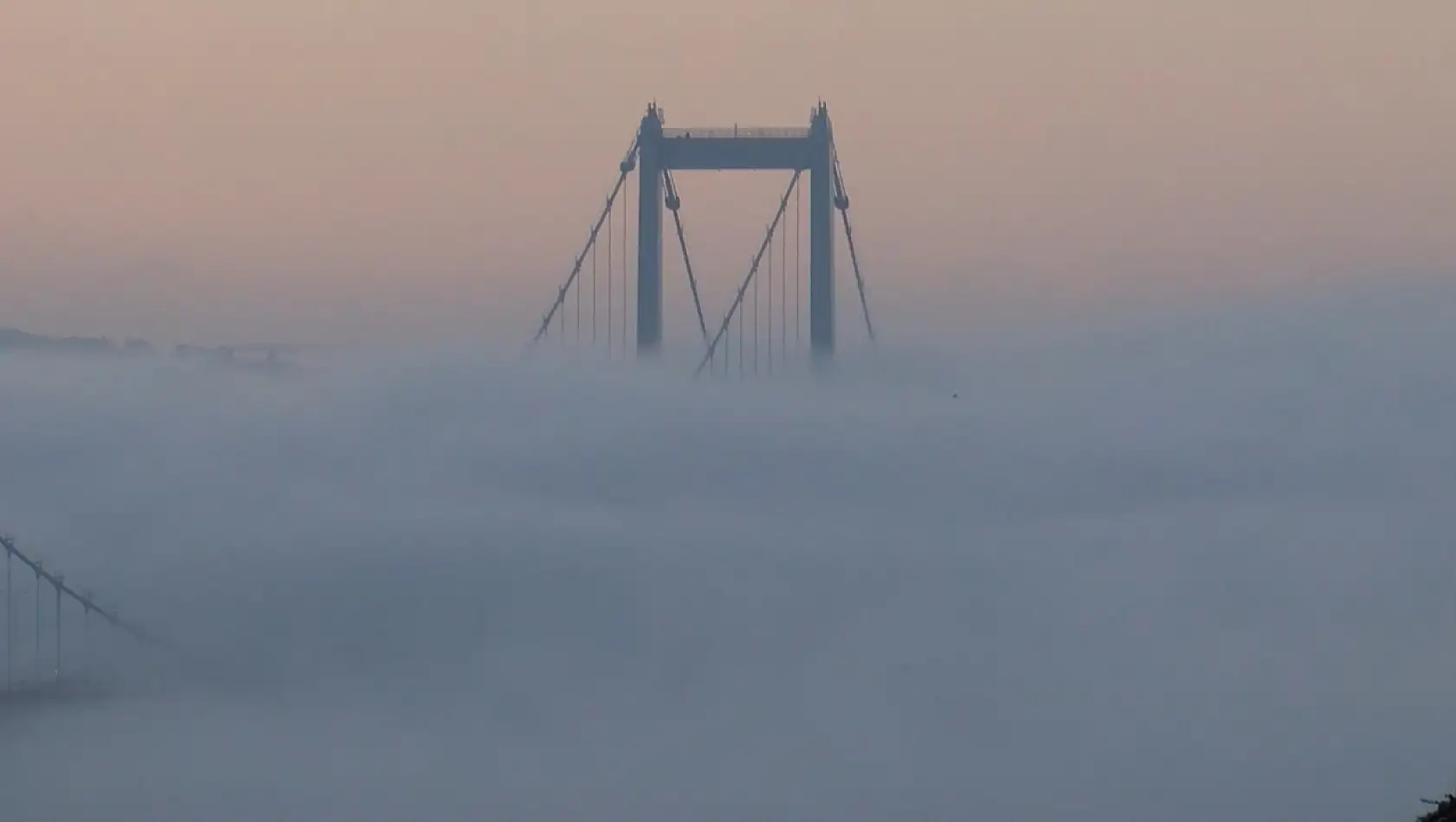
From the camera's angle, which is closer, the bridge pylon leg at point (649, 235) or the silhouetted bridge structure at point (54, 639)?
the bridge pylon leg at point (649, 235)

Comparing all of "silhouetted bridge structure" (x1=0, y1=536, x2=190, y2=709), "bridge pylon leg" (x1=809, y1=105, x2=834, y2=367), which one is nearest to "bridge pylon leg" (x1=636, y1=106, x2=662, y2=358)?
"bridge pylon leg" (x1=809, y1=105, x2=834, y2=367)

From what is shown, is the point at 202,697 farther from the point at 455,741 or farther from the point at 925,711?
the point at 925,711

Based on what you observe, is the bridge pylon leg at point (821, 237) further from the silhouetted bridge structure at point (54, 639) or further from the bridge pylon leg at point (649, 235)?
the silhouetted bridge structure at point (54, 639)

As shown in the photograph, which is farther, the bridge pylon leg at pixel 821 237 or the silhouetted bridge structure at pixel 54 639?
the silhouetted bridge structure at pixel 54 639

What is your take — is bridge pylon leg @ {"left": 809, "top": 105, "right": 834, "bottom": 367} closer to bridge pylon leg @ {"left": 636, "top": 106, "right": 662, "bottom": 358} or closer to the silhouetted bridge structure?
bridge pylon leg @ {"left": 636, "top": 106, "right": 662, "bottom": 358}

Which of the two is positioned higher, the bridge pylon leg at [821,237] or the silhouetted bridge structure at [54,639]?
the bridge pylon leg at [821,237]

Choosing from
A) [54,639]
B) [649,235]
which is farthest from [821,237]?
[54,639]

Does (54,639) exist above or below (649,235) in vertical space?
below

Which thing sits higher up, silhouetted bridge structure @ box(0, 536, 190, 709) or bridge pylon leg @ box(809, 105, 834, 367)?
bridge pylon leg @ box(809, 105, 834, 367)

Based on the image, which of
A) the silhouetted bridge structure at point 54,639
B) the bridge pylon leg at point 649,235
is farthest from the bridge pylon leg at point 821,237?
the silhouetted bridge structure at point 54,639

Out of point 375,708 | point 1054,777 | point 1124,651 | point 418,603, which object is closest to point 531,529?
point 418,603

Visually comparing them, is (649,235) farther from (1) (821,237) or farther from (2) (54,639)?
(2) (54,639)
